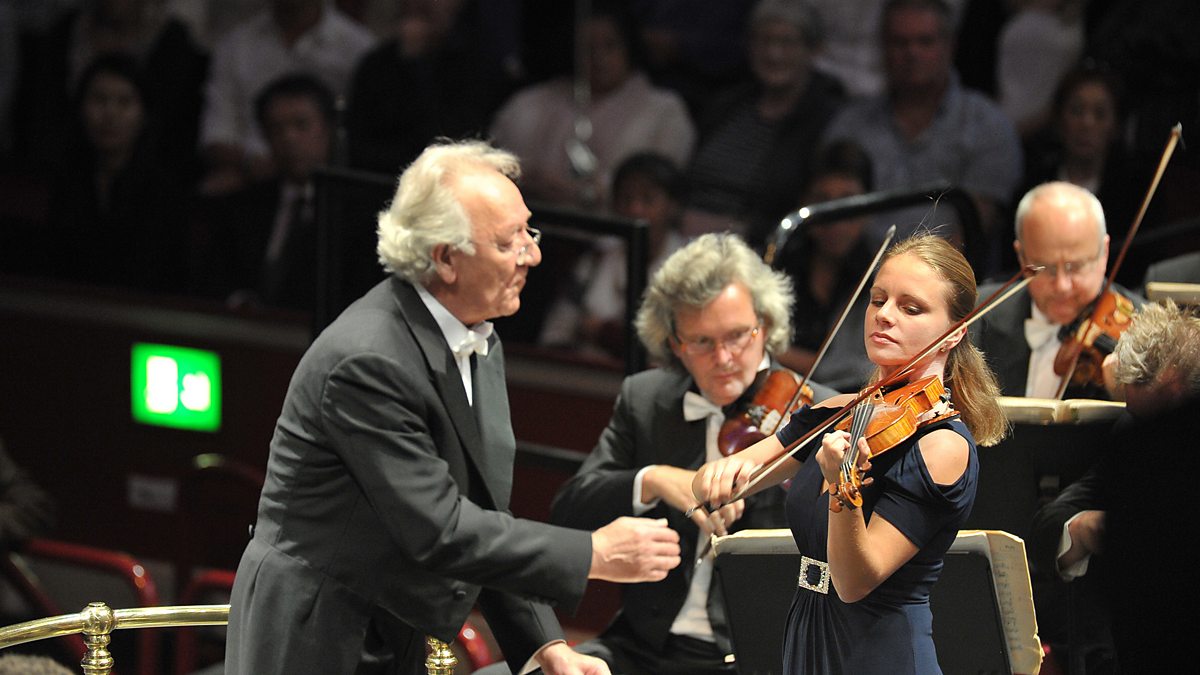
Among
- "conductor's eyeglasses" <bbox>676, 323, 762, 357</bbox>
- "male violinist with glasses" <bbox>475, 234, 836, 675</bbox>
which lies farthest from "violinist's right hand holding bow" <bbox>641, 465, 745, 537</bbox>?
"conductor's eyeglasses" <bbox>676, 323, 762, 357</bbox>

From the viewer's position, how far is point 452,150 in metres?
2.97

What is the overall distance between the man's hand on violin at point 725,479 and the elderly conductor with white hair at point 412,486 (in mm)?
125

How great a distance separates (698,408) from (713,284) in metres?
0.26

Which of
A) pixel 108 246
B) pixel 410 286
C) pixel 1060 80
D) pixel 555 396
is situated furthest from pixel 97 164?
pixel 410 286

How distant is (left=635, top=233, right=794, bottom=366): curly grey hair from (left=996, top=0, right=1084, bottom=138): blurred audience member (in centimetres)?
212

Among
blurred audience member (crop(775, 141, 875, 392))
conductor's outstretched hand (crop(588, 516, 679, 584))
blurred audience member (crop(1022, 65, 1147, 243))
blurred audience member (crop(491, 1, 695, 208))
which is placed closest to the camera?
conductor's outstretched hand (crop(588, 516, 679, 584))

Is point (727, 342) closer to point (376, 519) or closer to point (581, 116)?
point (376, 519)

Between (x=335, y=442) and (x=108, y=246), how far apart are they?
4202mm

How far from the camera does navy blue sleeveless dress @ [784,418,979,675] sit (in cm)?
238

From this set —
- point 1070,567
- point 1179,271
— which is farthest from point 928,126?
point 1070,567

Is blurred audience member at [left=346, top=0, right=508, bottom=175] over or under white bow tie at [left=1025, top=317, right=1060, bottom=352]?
over

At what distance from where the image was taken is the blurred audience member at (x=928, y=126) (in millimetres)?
5164

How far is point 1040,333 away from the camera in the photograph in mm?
3424

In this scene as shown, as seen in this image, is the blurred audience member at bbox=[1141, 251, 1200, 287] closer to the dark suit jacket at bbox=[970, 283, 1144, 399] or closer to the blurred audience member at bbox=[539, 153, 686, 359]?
the dark suit jacket at bbox=[970, 283, 1144, 399]
